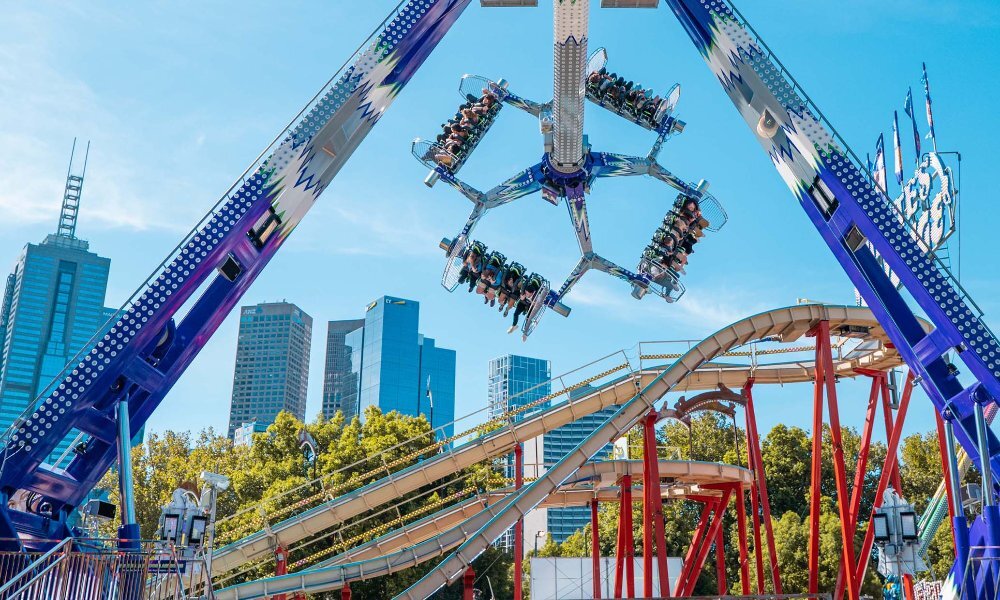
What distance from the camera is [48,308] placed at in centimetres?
14862

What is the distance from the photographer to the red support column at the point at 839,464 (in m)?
18.9

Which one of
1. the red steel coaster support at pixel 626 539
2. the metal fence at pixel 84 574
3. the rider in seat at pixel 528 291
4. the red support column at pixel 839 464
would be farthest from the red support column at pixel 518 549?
the metal fence at pixel 84 574

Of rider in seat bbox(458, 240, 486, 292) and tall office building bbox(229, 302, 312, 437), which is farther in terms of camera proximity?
tall office building bbox(229, 302, 312, 437)

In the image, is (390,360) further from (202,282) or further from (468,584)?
(202,282)

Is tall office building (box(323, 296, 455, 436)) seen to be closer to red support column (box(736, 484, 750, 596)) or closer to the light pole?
the light pole

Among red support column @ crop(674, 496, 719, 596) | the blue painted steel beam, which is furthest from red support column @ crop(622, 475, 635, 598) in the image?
the blue painted steel beam

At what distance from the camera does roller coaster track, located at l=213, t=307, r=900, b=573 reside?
23141 mm

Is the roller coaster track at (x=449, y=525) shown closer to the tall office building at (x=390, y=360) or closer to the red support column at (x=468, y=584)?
the red support column at (x=468, y=584)

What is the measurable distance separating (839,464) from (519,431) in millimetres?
8123

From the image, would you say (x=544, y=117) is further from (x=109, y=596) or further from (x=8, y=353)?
(x=8, y=353)

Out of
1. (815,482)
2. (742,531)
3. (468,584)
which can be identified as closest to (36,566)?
(468,584)

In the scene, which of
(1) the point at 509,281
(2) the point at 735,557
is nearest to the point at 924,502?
(2) the point at 735,557

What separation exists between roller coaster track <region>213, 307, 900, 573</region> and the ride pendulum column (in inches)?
250

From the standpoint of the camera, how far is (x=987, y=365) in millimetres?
14398
